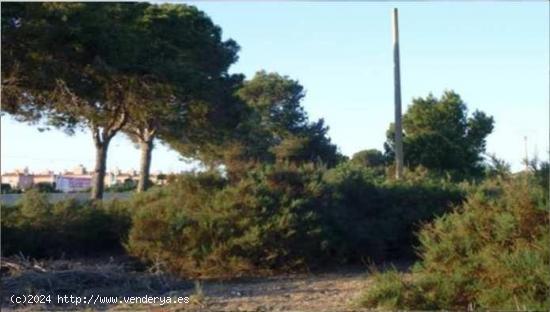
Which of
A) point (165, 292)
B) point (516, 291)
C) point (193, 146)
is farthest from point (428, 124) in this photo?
point (516, 291)

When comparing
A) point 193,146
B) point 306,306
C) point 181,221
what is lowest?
point 306,306

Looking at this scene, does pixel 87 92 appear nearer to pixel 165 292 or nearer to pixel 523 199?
pixel 165 292

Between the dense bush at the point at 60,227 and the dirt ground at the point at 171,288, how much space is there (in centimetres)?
273

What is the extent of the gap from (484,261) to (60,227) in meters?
11.1

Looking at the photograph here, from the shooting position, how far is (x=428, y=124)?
37.9 metres

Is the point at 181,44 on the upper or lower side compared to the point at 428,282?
upper

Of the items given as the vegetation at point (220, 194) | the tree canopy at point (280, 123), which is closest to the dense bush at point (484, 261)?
the vegetation at point (220, 194)

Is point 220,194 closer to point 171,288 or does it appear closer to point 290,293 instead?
point 171,288

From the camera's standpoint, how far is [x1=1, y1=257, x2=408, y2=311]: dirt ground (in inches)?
477

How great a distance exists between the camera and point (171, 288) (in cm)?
1488

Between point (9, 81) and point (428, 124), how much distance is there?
1934 cm

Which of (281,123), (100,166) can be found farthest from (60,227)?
(281,123)
